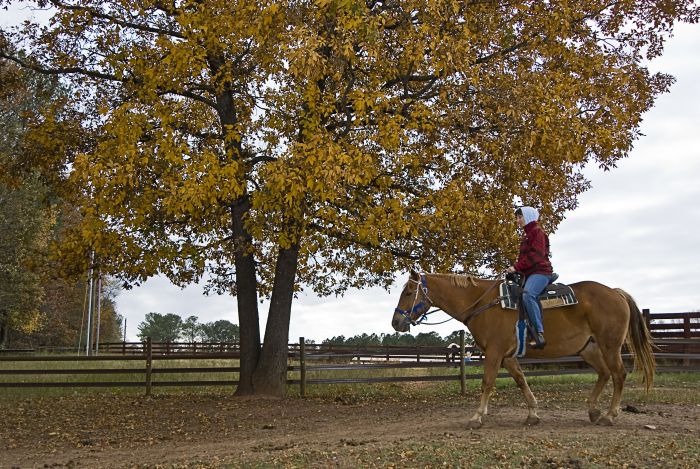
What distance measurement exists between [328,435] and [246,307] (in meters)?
6.70

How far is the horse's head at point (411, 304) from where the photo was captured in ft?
37.3

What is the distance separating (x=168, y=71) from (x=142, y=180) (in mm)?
2373

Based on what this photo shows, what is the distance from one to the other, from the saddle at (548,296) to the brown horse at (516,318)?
0.16 meters

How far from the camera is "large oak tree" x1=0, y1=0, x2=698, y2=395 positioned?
1380 centimetres

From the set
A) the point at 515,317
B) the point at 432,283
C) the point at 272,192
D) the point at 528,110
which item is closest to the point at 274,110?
the point at 272,192

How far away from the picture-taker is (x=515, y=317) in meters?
11.2

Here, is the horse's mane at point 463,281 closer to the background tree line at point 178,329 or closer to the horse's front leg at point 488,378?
the horse's front leg at point 488,378

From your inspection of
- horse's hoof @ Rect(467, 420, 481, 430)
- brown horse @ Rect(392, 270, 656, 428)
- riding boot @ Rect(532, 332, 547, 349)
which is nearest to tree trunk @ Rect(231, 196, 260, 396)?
brown horse @ Rect(392, 270, 656, 428)

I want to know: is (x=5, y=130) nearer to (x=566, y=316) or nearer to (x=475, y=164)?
(x=475, y=164)

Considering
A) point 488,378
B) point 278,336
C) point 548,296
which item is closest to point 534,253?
point 548,296

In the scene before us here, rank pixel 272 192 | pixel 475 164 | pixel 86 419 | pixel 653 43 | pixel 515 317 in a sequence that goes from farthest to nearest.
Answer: pixel 653 43
pixel 475 164
pixel 86 419
pixel 272 192
pixel 515 317

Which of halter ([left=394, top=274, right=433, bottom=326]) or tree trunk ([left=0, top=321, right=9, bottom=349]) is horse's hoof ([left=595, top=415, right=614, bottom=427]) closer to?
halter ([left=394, top=274, right=433, bottom=326])

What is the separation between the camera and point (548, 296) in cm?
1113

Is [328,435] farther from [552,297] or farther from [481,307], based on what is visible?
[552,297]
